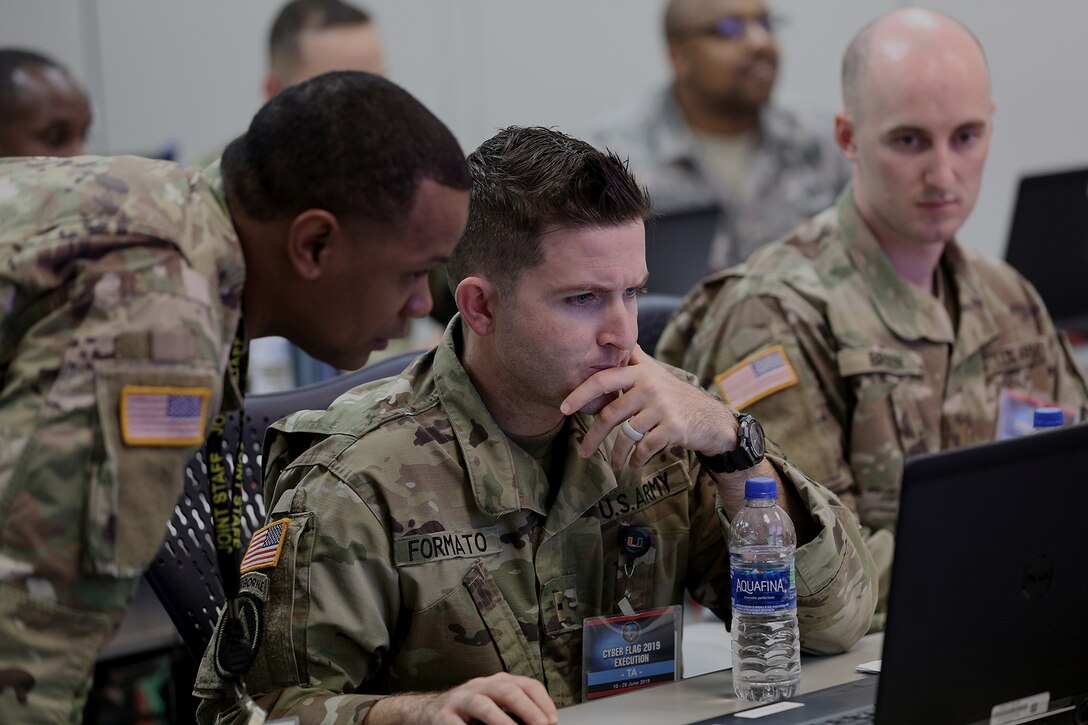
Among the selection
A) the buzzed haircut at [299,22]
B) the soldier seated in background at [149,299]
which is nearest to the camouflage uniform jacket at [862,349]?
the soldier seated in background at [149,299]

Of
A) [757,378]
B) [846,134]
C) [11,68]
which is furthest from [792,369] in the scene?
[11,68]

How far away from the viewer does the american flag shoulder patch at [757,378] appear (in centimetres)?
216

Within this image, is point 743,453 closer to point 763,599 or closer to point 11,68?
point 763,599

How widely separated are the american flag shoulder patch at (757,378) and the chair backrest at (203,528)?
26.0 inches

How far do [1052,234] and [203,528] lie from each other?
2.47 metres

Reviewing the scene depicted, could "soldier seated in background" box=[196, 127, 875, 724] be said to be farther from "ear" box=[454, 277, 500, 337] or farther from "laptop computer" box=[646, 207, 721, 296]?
"laptop computer" box=[646, 207, 721, 296]

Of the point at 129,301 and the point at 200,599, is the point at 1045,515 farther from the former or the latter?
the point at 200,599

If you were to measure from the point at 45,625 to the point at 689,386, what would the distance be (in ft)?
2.74

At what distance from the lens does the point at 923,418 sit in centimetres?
227

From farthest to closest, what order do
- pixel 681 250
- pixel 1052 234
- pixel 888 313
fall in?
pixel 1052 234, pixel 681 250, pixel 888 313

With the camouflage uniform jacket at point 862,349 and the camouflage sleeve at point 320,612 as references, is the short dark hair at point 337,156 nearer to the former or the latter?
the camouflage sleeve at point 320,612

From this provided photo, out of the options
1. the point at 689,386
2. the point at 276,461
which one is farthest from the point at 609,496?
the point at 276,461

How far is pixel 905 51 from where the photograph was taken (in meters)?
2.36

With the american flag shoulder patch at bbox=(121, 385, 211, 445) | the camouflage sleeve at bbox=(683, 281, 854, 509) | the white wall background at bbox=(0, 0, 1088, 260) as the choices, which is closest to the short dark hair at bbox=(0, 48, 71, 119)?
the white wall background at bbox=(0, 0, 1088, 260)
